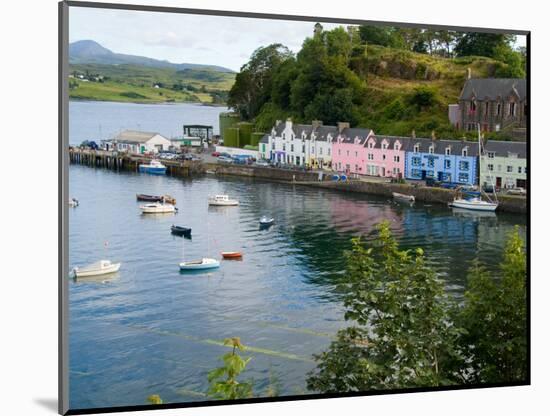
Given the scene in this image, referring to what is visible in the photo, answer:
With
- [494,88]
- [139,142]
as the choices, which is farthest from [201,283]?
[494,88]

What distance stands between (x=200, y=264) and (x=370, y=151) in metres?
1.56

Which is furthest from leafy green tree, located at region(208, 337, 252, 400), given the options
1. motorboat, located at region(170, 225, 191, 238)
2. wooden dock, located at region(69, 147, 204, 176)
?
wooden dock, located at region(69, 147, 204, 176)

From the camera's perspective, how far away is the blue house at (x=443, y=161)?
827cm

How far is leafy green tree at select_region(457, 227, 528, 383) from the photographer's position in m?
7.75

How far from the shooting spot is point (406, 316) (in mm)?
7391

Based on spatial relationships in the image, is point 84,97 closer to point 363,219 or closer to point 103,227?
point 103,227

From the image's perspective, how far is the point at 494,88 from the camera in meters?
8.25

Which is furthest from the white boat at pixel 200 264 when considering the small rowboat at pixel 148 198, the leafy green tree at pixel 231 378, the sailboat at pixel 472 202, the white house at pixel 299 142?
the sailboat at pixel 472 202

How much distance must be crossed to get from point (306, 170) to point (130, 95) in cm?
151

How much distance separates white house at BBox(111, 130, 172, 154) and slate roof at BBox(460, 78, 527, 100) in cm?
225

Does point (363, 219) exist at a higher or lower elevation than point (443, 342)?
higher

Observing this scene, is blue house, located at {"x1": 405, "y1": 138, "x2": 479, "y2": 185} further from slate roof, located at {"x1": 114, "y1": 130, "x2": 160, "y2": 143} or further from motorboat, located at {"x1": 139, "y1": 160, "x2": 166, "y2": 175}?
slate roof, located at {"x1": 114, "y1": 130, "x2": 160, "y2": 143}

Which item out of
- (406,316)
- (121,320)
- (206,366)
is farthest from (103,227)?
(406,316)

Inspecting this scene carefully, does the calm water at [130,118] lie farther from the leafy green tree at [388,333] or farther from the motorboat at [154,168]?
the leafy green tree at [388,333]
